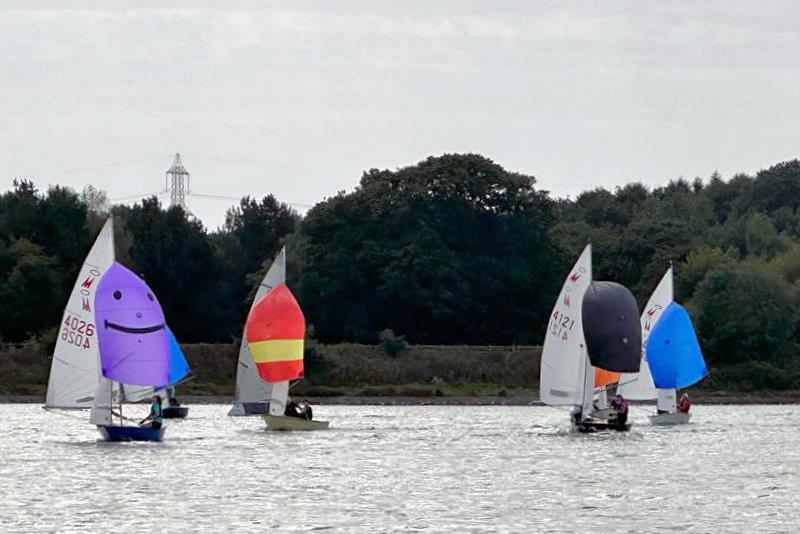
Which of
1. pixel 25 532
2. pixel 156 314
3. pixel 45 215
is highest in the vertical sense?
pixel 45 215

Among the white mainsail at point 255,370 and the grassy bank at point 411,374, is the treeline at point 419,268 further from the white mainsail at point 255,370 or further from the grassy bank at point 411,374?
the white mainsail at point 255,370

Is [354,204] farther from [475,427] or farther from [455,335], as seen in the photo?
[475,427]

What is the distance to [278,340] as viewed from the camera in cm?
7344

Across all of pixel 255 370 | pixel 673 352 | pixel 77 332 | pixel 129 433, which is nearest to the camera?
pixel 77 332

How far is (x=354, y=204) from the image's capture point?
422 feet

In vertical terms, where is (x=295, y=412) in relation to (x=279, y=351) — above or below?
below

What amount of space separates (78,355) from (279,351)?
10.9 meters

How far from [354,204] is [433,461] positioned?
224 ft

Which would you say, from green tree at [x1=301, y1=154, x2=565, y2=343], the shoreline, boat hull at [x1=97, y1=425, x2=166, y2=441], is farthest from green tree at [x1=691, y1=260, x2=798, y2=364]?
boat hull at [x1=97, y1=425, x2=166, y2=441]

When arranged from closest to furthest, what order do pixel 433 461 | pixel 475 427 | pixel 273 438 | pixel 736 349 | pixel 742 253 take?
pixel 433 461 → pixel 273 438 → pixel 475 427 → pixel 736 349 → pixel 742 253

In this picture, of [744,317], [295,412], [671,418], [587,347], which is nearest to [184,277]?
[744,317]

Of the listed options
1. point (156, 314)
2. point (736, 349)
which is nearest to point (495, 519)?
point (156, 314)

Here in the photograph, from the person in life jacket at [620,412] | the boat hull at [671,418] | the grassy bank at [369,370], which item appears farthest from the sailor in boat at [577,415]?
the grassy bank at [369,370]

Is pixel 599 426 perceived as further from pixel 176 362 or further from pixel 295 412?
pixel 176 362
